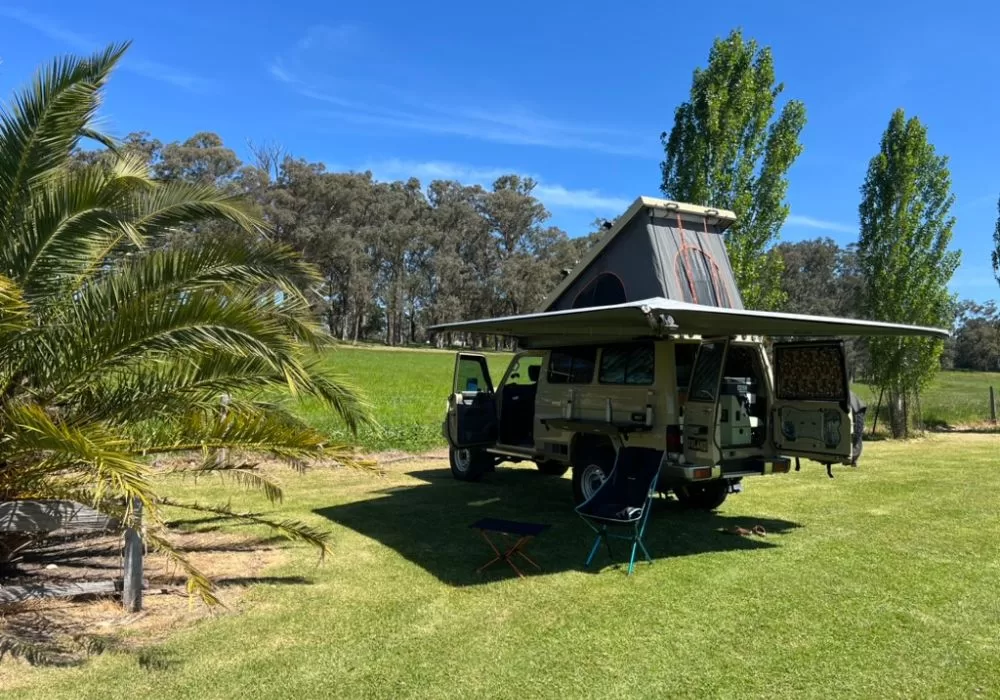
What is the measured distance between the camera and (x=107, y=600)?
498 cm

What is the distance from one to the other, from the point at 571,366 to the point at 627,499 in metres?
2.29

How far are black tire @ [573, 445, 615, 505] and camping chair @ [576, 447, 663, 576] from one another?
70cm

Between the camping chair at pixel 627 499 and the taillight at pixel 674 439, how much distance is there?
24 centimetres

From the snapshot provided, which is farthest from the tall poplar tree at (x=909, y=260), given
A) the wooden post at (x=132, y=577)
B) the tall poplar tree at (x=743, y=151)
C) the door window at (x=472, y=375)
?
the wooden post at (x=132, y=577)

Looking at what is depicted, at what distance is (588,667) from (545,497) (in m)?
4.94

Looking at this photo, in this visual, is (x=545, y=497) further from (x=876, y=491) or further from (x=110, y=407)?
(x=110, y=407)

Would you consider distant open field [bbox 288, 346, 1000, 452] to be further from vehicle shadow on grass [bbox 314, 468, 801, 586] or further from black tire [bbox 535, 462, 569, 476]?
black tire [bbox 535, 462, 569, 476]

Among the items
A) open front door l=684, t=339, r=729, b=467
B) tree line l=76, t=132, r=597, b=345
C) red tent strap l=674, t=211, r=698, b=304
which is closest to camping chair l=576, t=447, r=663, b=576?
open front door l=684, t=339, r=729, b=467

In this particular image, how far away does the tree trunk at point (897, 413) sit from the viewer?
53.6 feet

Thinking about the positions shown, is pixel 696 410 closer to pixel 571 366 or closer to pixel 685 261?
pixel 571 366

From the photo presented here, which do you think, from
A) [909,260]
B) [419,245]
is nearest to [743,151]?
[909,260]

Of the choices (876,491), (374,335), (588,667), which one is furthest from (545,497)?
(374,335)

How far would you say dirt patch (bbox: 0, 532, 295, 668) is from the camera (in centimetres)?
425

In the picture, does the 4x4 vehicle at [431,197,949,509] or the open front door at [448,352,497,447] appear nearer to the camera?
the 4x4 vehicle at [431,197,949,509]
